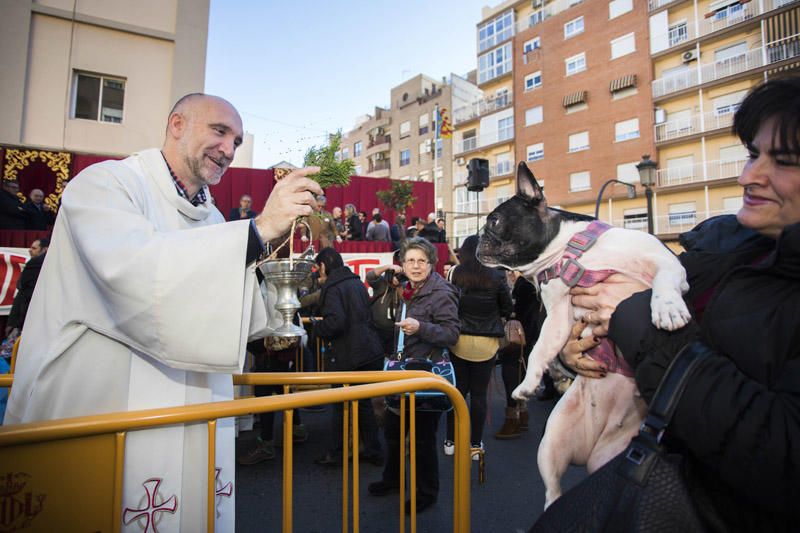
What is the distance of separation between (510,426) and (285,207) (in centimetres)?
471

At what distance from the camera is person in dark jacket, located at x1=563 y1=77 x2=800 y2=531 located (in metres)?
0.89

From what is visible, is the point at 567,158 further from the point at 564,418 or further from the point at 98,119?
the point at 564,418

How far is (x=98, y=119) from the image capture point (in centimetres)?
1124

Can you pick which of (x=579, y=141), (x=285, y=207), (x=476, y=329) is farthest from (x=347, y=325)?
(x=579, y=141)

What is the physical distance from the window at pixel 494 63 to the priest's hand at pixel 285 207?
39901 mm

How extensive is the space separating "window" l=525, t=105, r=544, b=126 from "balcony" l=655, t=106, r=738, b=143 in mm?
8568

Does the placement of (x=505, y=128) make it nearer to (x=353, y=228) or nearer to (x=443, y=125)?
(x=443, y=125)

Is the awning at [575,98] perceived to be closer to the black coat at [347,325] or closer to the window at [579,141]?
the window at [579,141]

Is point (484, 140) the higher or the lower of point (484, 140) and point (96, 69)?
the higher

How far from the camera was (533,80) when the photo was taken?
34.0 meters

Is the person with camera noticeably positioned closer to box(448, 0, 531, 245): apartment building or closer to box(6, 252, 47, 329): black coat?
box(6, 252, 47, 329): black coat

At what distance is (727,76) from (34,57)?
32568 mm

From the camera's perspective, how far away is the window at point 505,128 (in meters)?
35.3

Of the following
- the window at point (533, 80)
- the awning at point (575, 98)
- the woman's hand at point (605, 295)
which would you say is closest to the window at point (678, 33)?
the awning at point (575, 98)
